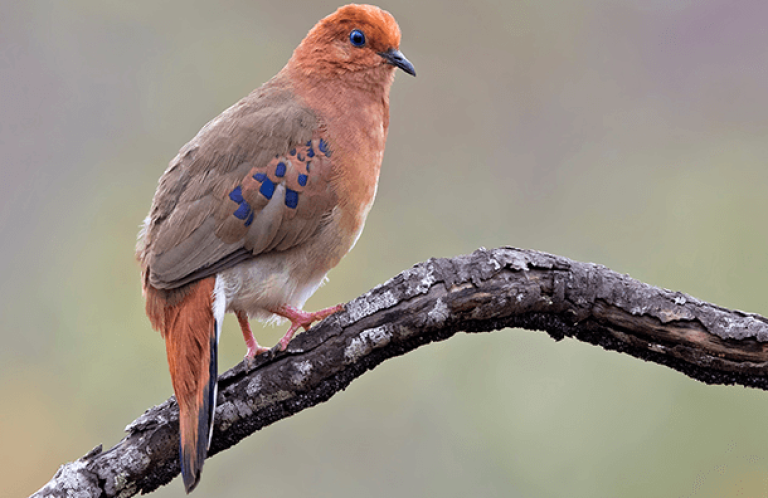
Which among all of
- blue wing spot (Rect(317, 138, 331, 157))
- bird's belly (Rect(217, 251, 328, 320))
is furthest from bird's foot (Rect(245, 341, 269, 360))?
blue wing spot (Rect(317, 138, 331, 157))

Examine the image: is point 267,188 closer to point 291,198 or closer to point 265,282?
point 291,198

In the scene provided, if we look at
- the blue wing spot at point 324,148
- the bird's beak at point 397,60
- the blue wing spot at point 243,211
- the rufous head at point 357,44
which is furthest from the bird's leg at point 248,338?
the bird's beak at point 397,60

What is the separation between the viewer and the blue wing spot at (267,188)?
2.71 m

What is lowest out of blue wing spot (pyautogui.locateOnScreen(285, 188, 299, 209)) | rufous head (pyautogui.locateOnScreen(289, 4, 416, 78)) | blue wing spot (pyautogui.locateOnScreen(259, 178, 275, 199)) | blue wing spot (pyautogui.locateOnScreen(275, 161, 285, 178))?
blue wing spot (pyautogui.locateOnScreen(285, 188, 299, 209))

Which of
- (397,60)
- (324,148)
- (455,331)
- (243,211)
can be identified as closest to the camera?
(455,331)

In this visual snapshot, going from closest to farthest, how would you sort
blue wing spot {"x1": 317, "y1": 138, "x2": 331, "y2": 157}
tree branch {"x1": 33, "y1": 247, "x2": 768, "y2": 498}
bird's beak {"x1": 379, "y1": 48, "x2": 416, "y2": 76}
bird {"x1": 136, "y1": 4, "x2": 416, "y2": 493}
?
tree branch {"x1": 33, "y1": 247, "x2": 768, "y2": 498}
bird {"x1": 136, "y1": 4, "x2": 416, "y2": 493}
blue wing spot {"x1": 317, "y1": 138, "x2": 331, "y2": 157}
bird's beak {"x1": 379, "y1": 48, "x2": 416, "y2": 76}

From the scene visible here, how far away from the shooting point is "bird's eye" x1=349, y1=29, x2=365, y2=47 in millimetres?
3039

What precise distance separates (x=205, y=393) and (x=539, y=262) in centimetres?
114

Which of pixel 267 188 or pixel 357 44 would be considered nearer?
pixel 267 188

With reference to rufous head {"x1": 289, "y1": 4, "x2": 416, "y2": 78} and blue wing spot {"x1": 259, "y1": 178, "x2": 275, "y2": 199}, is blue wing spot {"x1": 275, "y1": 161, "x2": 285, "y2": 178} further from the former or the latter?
rufous head {"x1": 289, "y1": 4, "x2": 416, "y2": 78}

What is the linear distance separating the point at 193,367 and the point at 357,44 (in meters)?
1.45

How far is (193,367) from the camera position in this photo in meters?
2.47

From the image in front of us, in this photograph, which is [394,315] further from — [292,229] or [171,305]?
[171,305]

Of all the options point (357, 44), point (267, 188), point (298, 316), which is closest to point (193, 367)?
point (298, 316)
